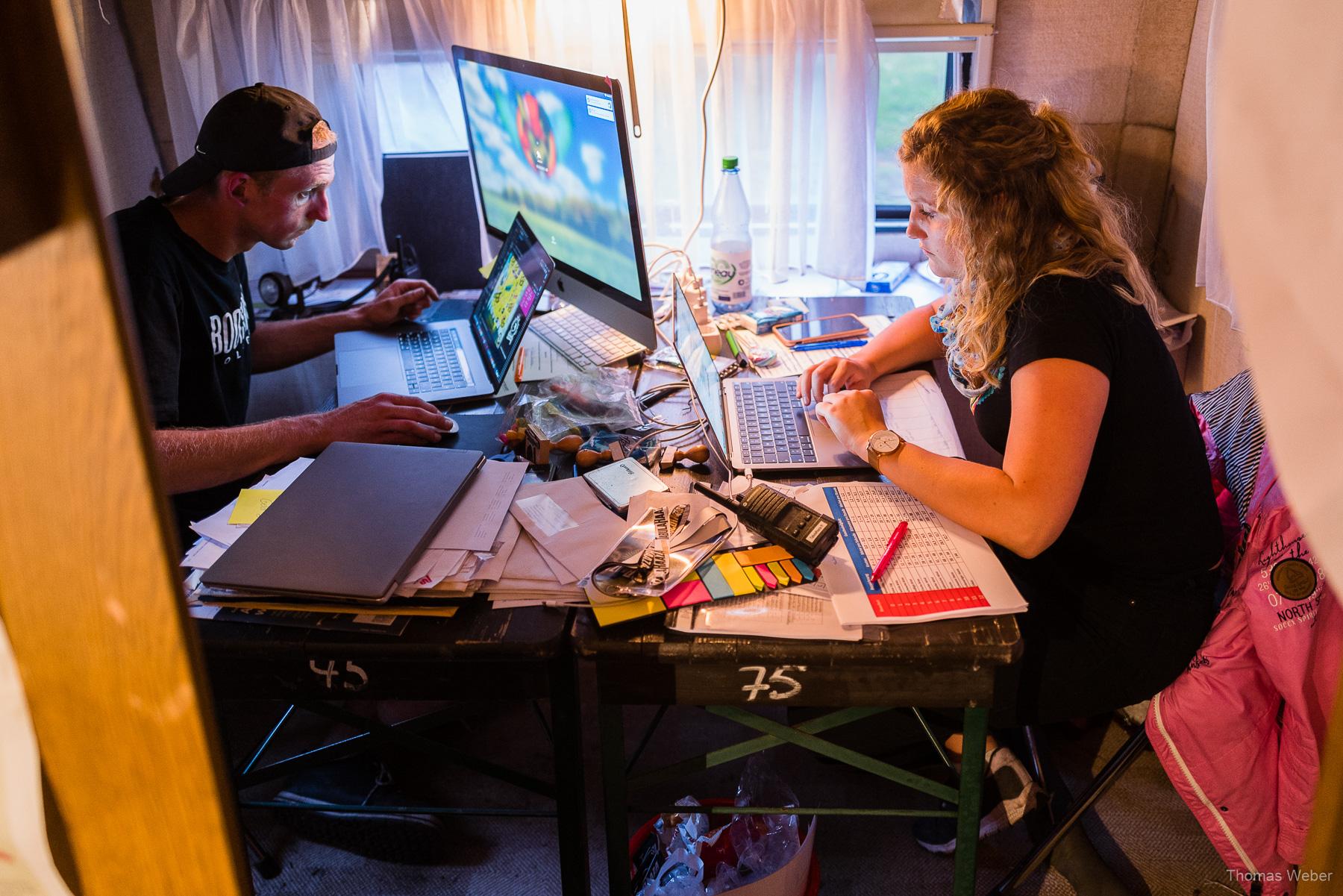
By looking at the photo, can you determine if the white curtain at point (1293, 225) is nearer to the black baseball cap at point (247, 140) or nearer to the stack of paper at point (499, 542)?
the stack of paper at point (499, 542)

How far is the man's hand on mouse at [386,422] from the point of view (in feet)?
4.83

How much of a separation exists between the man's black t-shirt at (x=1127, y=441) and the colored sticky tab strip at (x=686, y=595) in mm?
506

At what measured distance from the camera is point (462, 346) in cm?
187

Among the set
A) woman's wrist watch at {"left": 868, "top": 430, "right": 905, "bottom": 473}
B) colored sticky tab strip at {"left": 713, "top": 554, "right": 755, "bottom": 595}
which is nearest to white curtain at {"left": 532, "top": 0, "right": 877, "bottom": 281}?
woman's wrist watch at {"left": 868, "top": 430, "right": 905, "bottom": 473}

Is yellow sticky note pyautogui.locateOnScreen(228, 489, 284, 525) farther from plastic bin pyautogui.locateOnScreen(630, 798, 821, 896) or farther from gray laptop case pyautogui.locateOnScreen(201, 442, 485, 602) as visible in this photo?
plastic bin pyautogui.locateOnScreen(630, 798, 821, 896)

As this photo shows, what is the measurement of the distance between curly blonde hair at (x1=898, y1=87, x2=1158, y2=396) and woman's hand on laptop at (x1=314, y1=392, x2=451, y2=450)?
823mm

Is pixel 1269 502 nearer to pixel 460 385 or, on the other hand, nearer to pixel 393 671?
pixel 393 671

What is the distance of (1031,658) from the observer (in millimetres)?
1348

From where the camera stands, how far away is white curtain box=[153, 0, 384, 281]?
2182 mm

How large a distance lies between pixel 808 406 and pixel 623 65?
3.49ft

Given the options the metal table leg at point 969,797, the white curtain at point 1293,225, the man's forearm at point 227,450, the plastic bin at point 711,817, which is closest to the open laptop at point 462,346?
the man's forearm at point 227,450

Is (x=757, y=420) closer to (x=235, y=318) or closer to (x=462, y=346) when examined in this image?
(x=462, y=346)

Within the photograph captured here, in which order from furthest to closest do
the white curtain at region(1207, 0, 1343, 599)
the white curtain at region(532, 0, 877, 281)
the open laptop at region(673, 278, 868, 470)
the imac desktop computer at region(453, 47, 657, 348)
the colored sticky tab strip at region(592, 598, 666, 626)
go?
the white curtain at region(532, 0, 877, 281)
the imac desktop computer at region(453, 47, 657, 348)
the open laptop at region(673, 278, 868, 470)
the colored sticky tab strip at region(592, 598, 666, 626)
the white curtain at region(1207, 0, 1343, 599)

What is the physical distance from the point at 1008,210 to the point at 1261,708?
0.73 metres
